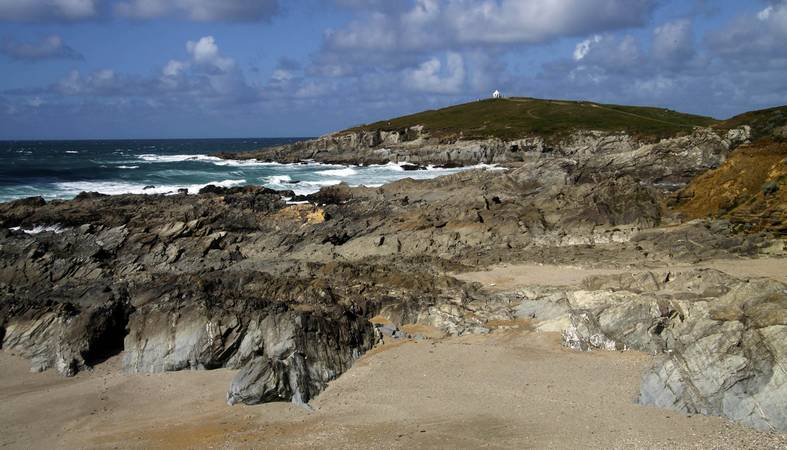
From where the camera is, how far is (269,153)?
3676 inches

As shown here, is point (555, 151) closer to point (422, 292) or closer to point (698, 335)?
point (422, 292)

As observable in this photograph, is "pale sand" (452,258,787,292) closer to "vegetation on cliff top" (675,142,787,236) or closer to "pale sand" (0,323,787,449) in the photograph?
"vegetation on cliff top" (675,142,787,236)

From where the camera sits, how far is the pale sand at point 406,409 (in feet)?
39.5

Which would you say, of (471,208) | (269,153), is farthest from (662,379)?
(269,153)

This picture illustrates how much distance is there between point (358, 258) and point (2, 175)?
177 feet

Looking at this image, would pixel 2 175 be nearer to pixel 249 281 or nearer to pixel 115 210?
pixel 115 210

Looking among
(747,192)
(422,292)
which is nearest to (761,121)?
(747,192)

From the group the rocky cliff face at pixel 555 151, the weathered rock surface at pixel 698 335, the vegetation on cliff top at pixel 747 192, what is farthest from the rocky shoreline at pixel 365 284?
the rocky cliff face at pixel 555 151

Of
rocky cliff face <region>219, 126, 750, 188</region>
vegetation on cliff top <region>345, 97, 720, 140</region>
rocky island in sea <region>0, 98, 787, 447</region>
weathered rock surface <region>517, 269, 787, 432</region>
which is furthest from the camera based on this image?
vegetation on cliff top <region>345, 97, 720, 140</region>

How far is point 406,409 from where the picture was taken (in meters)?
13.6

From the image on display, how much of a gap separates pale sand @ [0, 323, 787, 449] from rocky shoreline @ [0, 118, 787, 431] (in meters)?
0.54

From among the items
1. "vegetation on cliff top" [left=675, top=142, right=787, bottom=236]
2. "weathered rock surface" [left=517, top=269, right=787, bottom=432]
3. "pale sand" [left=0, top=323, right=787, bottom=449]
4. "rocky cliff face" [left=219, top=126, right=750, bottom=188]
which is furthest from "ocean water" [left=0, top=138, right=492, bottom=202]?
"weathered rock surface" [left=517, top=269, right=787, bottom=432]

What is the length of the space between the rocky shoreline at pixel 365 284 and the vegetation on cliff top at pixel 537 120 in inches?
1757

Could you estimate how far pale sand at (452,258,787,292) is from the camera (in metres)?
21.2
